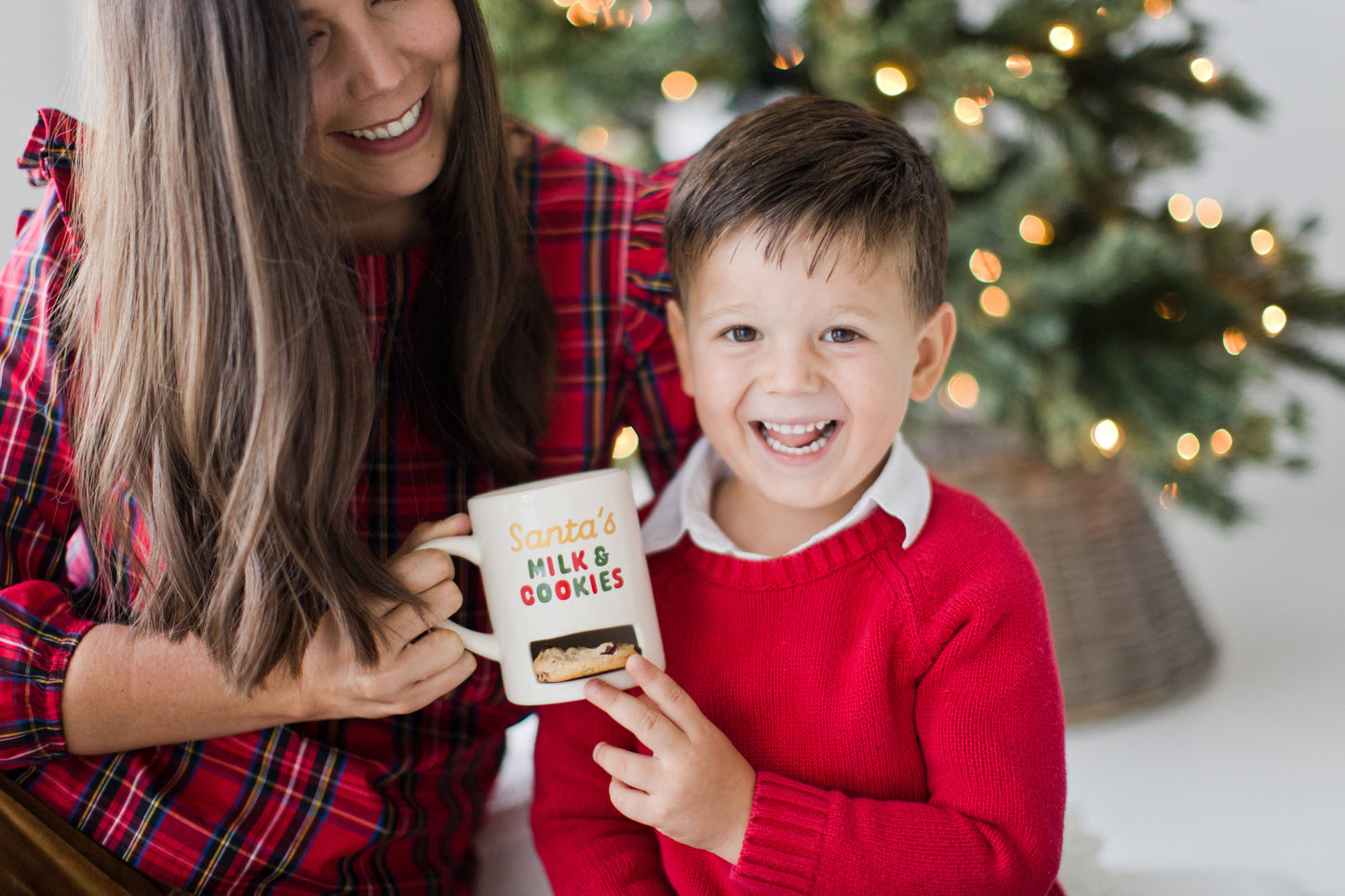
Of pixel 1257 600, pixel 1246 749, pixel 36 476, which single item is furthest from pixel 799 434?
pixel 1257 600

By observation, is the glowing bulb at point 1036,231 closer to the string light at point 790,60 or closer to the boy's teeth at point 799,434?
the string light at point 790,60

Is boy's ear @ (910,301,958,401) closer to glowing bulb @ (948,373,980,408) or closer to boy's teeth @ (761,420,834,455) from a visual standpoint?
boy's teeth @ (761,420,834,455)

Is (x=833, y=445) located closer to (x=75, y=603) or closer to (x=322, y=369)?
(x=322, y=369)

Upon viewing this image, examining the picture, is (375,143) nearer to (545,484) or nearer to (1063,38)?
(545,484)

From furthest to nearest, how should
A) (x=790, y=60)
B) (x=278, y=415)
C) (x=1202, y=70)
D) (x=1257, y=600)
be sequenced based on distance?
(x=1257, y=600)
(x=790, y=60)
(x=1202, y=70)
(x=278, y=415)

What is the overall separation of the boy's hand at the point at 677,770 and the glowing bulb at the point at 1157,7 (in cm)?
119

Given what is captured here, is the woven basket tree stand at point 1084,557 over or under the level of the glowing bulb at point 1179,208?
under

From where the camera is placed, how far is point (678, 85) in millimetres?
1572

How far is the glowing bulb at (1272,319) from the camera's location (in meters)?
1.52

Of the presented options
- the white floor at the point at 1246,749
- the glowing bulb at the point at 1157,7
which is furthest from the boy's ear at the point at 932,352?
the glowing bulb at the point at 1157,7

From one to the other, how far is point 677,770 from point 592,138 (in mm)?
A: 1133

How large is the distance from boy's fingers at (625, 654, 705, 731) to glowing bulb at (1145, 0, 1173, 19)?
46.8 inches

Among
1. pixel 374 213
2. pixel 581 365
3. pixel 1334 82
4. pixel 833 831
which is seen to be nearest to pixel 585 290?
pixel 581 365

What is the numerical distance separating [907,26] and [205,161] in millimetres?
960
